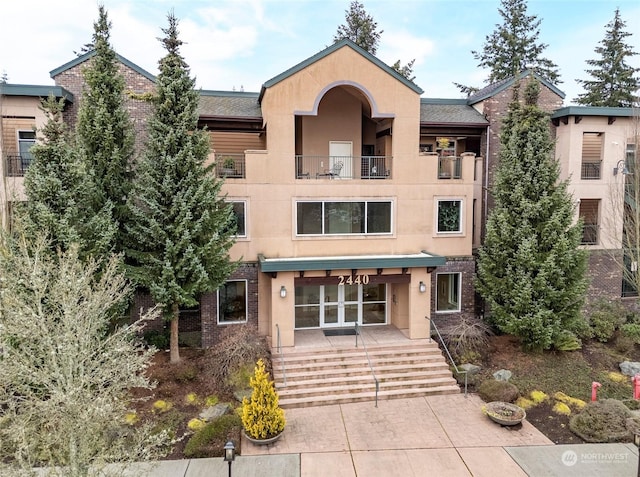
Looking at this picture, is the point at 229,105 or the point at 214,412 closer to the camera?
the point at 214,412

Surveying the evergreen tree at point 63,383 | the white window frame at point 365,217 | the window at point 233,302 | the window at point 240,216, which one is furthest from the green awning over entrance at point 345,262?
the evergreen tree at point 63,383

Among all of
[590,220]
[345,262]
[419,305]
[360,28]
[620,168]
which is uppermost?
[360,28]

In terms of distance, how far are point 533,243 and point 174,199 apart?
39.9ft


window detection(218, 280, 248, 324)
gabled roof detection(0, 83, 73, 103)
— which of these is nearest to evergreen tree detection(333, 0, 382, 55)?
gabled roof detection(0, 83, 73, 103)

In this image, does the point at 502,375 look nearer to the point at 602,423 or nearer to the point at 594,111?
the point at 602,423

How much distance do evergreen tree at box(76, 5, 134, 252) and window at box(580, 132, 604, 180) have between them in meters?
18.8

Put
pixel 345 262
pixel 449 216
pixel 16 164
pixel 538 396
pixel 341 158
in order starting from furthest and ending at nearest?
pixel 341 158 < pixel 449 216 < pixel 16 164 < pixel 345 262 < pixel 538 396

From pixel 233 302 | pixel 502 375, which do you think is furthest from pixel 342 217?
pixel 502 375

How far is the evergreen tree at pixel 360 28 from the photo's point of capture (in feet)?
107

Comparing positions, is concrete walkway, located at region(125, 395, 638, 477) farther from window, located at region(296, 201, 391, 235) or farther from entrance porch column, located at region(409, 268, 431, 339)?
window, located at region(296, 201, 391, 235)

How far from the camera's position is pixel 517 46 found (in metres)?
35.0

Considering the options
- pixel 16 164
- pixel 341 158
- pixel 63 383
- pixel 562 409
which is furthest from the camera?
pixel 341 158

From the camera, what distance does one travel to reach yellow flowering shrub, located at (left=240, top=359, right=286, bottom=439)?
34.5 feet

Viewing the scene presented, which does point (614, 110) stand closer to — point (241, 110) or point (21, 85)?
point (241, 110)
